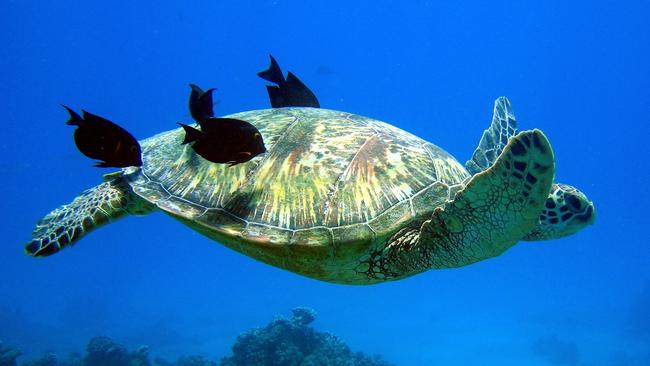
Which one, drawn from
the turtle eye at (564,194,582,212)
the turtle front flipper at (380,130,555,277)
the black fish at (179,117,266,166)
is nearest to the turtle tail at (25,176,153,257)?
the black fish at (179,117,266,166)

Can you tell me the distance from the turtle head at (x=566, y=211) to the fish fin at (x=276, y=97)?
139 inches

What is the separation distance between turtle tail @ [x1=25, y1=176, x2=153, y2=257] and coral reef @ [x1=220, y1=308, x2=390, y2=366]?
655 centimetres

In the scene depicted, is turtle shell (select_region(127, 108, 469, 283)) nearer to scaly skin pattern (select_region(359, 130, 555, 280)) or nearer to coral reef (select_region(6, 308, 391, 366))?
scaly skin pattern (select_region(359, 130, 555, 280))

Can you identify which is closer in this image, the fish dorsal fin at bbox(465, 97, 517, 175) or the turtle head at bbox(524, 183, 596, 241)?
the turtle head at bbox(524, 183, 596, 241)

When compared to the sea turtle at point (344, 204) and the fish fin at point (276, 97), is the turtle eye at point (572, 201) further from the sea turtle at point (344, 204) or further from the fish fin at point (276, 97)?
the fish fin at point (276, 97)

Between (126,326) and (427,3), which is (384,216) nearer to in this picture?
(126,326)

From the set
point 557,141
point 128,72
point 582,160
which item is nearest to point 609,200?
point 582,160

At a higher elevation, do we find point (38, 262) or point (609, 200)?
point (609, 200)

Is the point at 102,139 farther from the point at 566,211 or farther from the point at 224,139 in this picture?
the point at 566,211

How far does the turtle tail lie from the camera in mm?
3906

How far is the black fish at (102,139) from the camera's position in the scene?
2.81m

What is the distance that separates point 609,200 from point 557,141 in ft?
51.6

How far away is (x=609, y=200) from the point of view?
3027 inches

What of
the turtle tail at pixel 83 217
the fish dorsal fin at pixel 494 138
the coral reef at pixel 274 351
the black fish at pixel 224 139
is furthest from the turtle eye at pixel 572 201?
the coral reef at pixel 274 351
